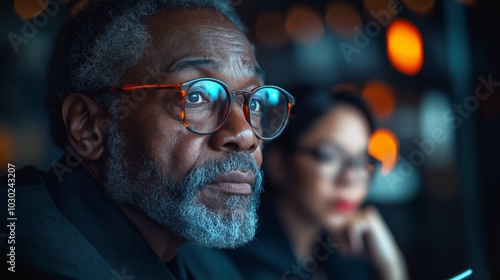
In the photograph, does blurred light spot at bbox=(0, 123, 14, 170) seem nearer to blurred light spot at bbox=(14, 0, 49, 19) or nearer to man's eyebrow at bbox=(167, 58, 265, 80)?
blurred light spot at bbox=(14, 0, 49, 19)

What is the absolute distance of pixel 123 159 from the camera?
3.45 feet

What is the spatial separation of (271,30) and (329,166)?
45 centimetres

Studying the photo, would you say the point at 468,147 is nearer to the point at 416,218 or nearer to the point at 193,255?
the point at 416,218

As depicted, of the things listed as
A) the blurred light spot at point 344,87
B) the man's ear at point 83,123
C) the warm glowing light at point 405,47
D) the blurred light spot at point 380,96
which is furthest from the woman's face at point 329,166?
the man's ear at point 83,123

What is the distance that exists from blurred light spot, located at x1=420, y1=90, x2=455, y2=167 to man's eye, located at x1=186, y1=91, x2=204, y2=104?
1013 mm

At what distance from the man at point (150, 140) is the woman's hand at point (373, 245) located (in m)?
0.70

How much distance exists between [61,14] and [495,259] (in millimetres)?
1362

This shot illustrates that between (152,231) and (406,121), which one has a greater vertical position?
(152,231)

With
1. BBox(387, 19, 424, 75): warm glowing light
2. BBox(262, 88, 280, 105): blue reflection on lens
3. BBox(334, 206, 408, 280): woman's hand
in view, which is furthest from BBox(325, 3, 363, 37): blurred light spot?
BBox(262, 88, 280, 105): blue reflection on lens

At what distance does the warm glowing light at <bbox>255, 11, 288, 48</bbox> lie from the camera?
160cm

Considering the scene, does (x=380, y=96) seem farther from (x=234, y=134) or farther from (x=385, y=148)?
(x=234, y=134)

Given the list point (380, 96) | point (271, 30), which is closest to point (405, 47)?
point (380, 96)

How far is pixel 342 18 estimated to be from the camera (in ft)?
5.92

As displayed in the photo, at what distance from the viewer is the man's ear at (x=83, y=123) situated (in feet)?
3.45
